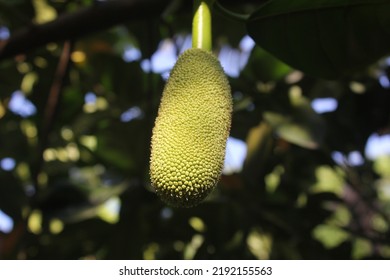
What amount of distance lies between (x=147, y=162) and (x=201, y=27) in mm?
605

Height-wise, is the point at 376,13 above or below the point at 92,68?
above

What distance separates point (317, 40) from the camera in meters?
0.68

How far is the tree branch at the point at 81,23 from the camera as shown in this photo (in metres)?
Answer: 1.01

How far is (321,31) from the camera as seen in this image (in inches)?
26.8

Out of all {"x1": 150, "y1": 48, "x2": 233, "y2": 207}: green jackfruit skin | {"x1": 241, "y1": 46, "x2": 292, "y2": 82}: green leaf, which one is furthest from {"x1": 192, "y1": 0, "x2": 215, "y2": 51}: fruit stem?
{"x1": 241, "y1": 46, "x2": 292, "y2": 82}: green leaf

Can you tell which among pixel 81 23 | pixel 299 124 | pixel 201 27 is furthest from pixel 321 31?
pixel 81 23

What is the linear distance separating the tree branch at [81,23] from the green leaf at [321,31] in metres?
0.33

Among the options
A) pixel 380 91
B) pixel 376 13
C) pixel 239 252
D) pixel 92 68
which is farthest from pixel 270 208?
pixel 376 13

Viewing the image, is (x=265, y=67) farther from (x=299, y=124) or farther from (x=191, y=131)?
(x=191, y=131)

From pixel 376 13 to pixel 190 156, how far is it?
0.30 metres

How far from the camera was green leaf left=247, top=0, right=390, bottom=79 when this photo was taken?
667 mm

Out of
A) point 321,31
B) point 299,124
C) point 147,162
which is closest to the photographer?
point 321,31

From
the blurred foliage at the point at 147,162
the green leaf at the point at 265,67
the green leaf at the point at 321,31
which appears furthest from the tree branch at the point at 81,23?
the green leaf at the point at 321,31

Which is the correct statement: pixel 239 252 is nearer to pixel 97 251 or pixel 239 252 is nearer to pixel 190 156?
pixel 97 251
